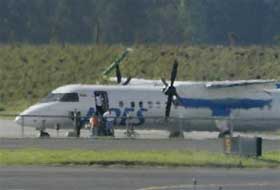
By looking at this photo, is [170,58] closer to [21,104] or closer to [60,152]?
[21,104]

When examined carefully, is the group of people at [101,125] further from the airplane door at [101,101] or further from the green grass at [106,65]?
the green grass at [106,65]

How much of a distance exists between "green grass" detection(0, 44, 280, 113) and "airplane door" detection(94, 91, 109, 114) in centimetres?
2555

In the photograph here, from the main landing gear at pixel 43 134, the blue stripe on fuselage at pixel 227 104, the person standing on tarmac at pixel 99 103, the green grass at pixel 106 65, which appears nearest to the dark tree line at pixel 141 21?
the green grass at pixel 106 65

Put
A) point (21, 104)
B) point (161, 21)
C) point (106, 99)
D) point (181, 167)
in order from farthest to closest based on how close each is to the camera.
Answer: point (161, 21), point (21, 104), point (106, 99), point (181, 167)

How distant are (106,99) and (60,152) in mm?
15615

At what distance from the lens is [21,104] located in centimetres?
8044

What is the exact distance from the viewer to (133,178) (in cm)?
3128

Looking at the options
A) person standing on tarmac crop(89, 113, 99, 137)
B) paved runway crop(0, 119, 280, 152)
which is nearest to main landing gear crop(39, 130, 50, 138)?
person standing on tarmac crop(89, 113, 99, 137)

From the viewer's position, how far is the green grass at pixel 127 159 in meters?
36.2

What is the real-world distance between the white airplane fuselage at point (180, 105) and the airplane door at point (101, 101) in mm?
109

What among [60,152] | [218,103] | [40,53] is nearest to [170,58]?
[40,53]

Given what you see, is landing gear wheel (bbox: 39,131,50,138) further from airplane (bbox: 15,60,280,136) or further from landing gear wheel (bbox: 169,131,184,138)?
landing gear wheel (bbox: 169,131,184,138)

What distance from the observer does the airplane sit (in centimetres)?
5366

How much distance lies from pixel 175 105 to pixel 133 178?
25.6 m
